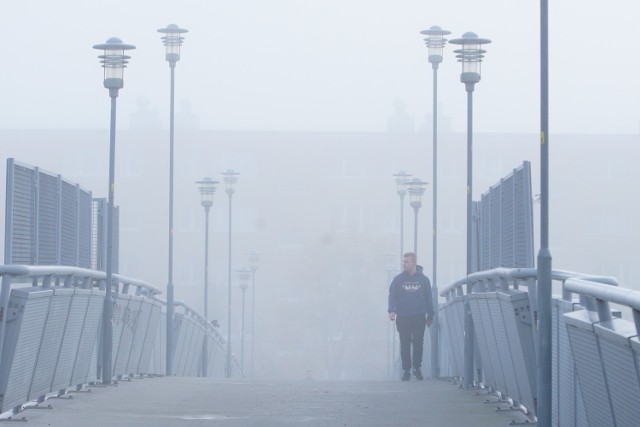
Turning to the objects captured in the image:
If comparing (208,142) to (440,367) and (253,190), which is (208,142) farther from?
(440,367)

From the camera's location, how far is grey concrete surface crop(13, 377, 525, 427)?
12.4m

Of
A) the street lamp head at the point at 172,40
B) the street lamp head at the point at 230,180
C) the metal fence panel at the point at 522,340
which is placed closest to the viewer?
the metal fence panel at the point at 522,340

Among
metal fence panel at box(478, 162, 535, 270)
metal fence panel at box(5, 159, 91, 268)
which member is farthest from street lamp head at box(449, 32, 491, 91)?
metal fence panel at box(5, 159, 91, 268)

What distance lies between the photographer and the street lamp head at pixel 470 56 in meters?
20.0

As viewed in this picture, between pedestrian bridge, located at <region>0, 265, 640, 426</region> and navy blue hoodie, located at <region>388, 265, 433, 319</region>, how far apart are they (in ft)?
2.69

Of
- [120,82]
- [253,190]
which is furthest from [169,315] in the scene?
[253,190]

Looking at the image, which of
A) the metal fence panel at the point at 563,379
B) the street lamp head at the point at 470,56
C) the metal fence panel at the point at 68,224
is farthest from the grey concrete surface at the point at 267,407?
the street lamp head at the point at 470,56

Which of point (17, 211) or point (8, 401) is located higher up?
point (17, 211)

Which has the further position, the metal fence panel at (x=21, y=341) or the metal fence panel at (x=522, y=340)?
the metal fence panel at (x=522, y=340)

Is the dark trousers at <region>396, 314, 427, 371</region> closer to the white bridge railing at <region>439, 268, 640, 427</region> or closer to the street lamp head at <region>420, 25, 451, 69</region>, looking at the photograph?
the white bridge railing at <region>439, 268, 640, 427</region>

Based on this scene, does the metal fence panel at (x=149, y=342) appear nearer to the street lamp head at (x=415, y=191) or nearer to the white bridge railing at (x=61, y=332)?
the white bridge railing at (x=61, y=332)

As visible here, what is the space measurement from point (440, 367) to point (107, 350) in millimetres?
8682

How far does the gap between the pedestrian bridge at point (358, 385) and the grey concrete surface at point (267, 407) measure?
19mm

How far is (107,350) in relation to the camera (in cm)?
1714
